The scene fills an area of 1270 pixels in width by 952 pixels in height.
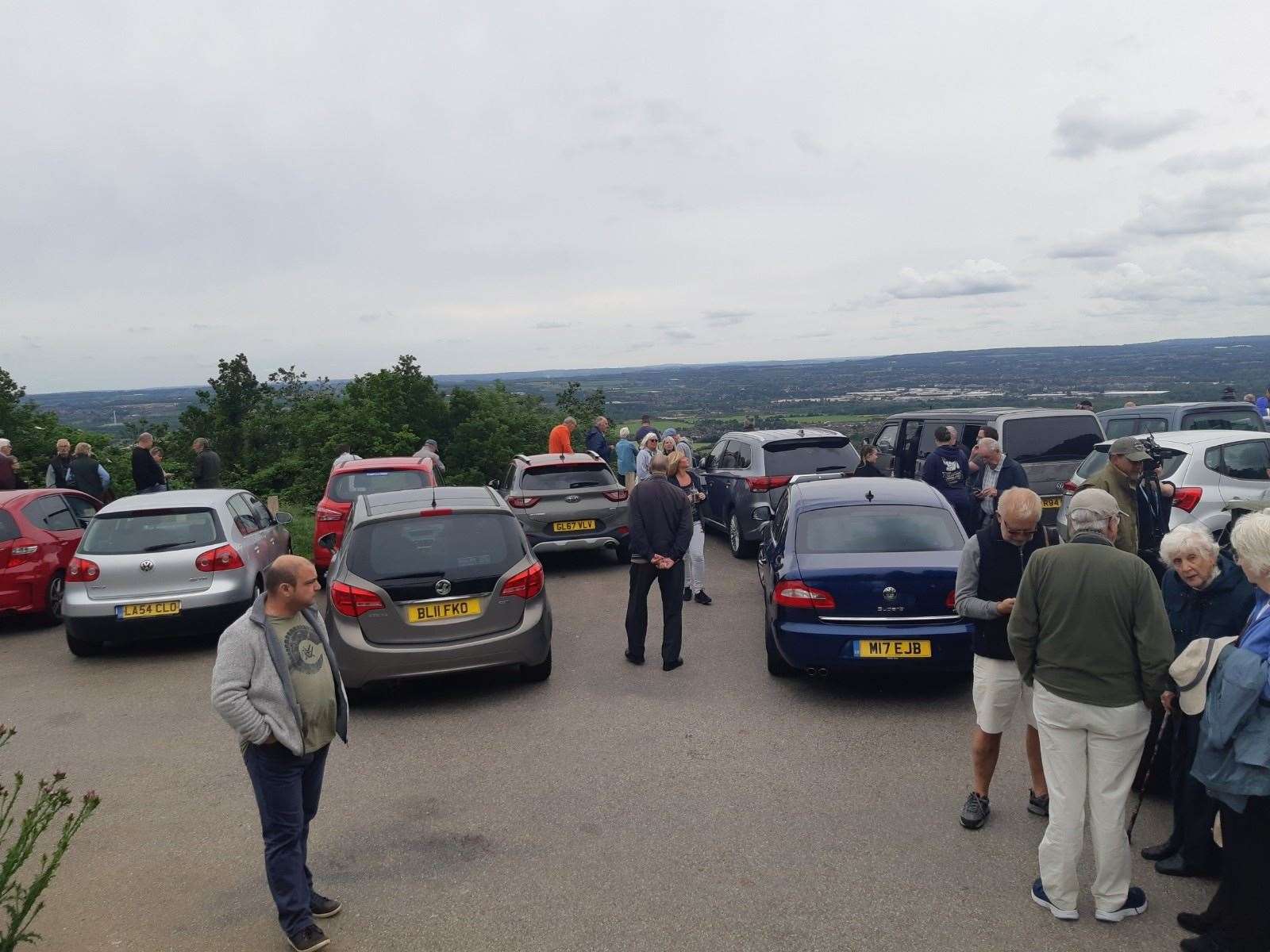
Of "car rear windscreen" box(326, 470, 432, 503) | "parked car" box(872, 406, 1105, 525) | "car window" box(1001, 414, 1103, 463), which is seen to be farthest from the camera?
"car rear windscreen" box(326, 470, 432, 503)

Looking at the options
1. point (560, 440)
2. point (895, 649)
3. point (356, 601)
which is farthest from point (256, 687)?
point (560, 440)

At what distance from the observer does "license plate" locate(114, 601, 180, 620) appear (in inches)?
354

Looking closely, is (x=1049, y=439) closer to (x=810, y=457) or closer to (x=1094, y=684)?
(x=810, y=457)

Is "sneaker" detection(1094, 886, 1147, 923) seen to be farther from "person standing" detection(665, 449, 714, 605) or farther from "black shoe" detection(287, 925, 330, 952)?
"person standing" detection(665, 449, 714, 605)

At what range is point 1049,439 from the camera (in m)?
12.2

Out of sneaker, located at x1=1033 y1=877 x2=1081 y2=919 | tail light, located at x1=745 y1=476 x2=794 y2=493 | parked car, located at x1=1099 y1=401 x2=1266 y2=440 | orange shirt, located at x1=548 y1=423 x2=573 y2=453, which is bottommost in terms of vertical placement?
sneaker, located at x1=1033 y1=877 x2=1081 y2=919

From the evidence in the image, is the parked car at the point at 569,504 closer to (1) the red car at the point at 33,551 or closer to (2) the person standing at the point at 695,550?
(2) the person standing at the point at 695,550

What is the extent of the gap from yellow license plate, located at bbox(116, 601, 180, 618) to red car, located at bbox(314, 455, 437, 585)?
3242 mm

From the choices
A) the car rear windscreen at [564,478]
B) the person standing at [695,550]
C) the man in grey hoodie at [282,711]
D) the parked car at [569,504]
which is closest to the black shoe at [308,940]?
the man in grey hoodie at [282,711]

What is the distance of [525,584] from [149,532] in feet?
14.6

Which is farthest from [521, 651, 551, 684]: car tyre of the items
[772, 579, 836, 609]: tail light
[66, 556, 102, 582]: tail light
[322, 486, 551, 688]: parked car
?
[66, 556, 102, 582]: tail light

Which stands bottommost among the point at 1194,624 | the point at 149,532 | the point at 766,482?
the point at 766,482

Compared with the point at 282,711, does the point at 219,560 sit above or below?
below

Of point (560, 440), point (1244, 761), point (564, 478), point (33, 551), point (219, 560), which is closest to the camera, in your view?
point (1244, 761)
